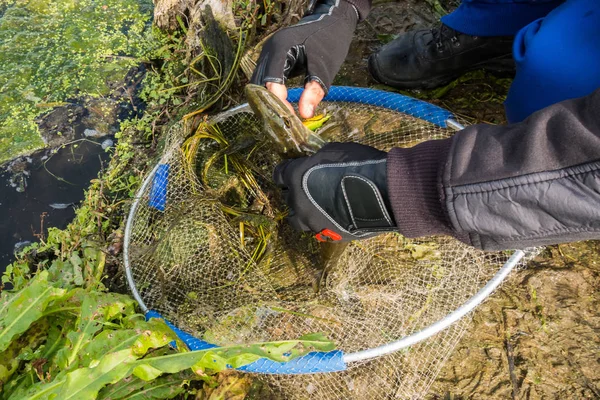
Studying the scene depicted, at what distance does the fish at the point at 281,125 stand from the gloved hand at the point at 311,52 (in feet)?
0.36

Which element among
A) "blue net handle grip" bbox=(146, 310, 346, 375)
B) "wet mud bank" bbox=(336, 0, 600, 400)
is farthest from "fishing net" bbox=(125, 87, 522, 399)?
"wet mud bank" bbox=(336, 0, 600, 400)

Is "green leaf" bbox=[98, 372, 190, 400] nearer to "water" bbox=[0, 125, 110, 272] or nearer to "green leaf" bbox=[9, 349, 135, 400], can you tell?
"green leaf" bbox=[9, 349, 135, 400]

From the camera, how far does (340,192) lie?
1.49 metres

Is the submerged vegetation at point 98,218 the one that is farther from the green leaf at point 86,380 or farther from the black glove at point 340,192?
the black glove at point 340,192

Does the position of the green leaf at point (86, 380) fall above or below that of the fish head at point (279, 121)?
below

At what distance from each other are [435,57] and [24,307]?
2.33 m

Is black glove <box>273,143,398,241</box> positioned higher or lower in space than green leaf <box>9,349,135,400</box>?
higher

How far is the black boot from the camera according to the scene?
2.37m

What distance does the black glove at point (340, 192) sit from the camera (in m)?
1.40

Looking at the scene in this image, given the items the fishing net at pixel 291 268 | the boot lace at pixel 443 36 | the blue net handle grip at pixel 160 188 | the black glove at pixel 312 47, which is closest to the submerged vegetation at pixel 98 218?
the fishing net at pixel 291 268

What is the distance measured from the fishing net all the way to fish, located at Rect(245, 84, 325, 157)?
28 cm

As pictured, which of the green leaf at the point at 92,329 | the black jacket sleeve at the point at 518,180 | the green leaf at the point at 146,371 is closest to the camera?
the black jacket sleeve at the point at 518,180

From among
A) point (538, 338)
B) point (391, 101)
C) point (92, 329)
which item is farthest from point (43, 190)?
point (538, 338)

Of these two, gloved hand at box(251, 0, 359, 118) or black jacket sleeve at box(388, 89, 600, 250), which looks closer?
black jacket sleeve at box(388, 89, 600, 250)
